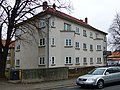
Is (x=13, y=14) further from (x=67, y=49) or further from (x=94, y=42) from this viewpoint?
(x=94, y=42)

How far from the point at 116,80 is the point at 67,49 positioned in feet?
83.3

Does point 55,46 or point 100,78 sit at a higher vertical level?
point 55,46

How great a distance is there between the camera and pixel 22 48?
49.8 metres

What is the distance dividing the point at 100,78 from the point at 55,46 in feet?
82.5

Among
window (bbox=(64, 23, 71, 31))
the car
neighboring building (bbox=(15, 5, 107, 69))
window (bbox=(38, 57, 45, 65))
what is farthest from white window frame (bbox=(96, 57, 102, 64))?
the car

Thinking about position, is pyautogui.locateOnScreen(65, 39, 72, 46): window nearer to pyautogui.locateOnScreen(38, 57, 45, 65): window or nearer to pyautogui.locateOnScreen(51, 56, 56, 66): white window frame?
pyautogui.locateOnScreen(51, 56, 56, 66): white window frame

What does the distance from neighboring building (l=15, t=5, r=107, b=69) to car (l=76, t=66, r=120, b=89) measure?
60.1 feet

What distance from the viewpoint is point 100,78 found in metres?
19.8

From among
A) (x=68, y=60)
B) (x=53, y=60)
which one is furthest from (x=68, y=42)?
(x=53, y=60)

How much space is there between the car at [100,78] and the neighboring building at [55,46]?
1832 centimetres

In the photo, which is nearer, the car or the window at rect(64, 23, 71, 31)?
the car

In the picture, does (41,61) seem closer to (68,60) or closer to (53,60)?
(53,60)

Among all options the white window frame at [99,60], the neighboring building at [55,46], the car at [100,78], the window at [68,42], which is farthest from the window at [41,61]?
the car at [100,78]

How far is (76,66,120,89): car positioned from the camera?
19609 millimetres
